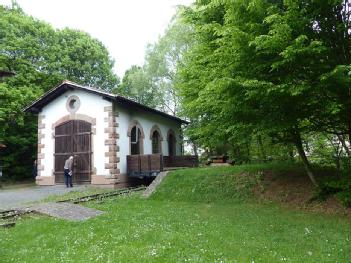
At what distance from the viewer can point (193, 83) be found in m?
12.0

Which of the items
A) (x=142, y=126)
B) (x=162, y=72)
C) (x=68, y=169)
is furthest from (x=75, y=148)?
(x=162, y=72)

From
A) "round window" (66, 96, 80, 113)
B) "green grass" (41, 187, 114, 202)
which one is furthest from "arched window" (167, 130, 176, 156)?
"green grass" (41, 187, 114, 202)

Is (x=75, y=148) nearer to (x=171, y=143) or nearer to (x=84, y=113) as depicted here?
(x=84, y=113)

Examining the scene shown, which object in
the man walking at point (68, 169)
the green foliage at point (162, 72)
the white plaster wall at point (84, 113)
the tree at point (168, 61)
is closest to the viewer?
the man walking at point (68, 169)

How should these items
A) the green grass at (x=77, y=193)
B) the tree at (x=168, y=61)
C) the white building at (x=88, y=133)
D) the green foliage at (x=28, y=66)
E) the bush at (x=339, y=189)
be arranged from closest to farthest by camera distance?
the bush at (x=339, y=189)
the green grass at (x=77, y=193)
the white building at (x=88, y=133)
the green foliage at (x=28, y=66)
the tree at (x=168, y=61)

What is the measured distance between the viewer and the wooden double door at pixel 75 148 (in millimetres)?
19078

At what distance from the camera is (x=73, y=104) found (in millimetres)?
19922

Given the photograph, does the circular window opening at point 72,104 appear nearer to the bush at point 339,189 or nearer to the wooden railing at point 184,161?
the wooden railing at point 184,161

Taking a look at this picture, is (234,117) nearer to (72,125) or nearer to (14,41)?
(72,125)

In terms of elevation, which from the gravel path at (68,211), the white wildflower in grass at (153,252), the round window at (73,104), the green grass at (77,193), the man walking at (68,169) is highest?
the round window at (73,104)

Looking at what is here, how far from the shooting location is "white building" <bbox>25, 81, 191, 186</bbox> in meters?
18.5

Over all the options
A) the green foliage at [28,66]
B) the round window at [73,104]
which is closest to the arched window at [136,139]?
the round window at [73,104]

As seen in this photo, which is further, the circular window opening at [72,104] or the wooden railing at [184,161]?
the wooden railing at [184,161]

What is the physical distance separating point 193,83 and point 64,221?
585 cm
